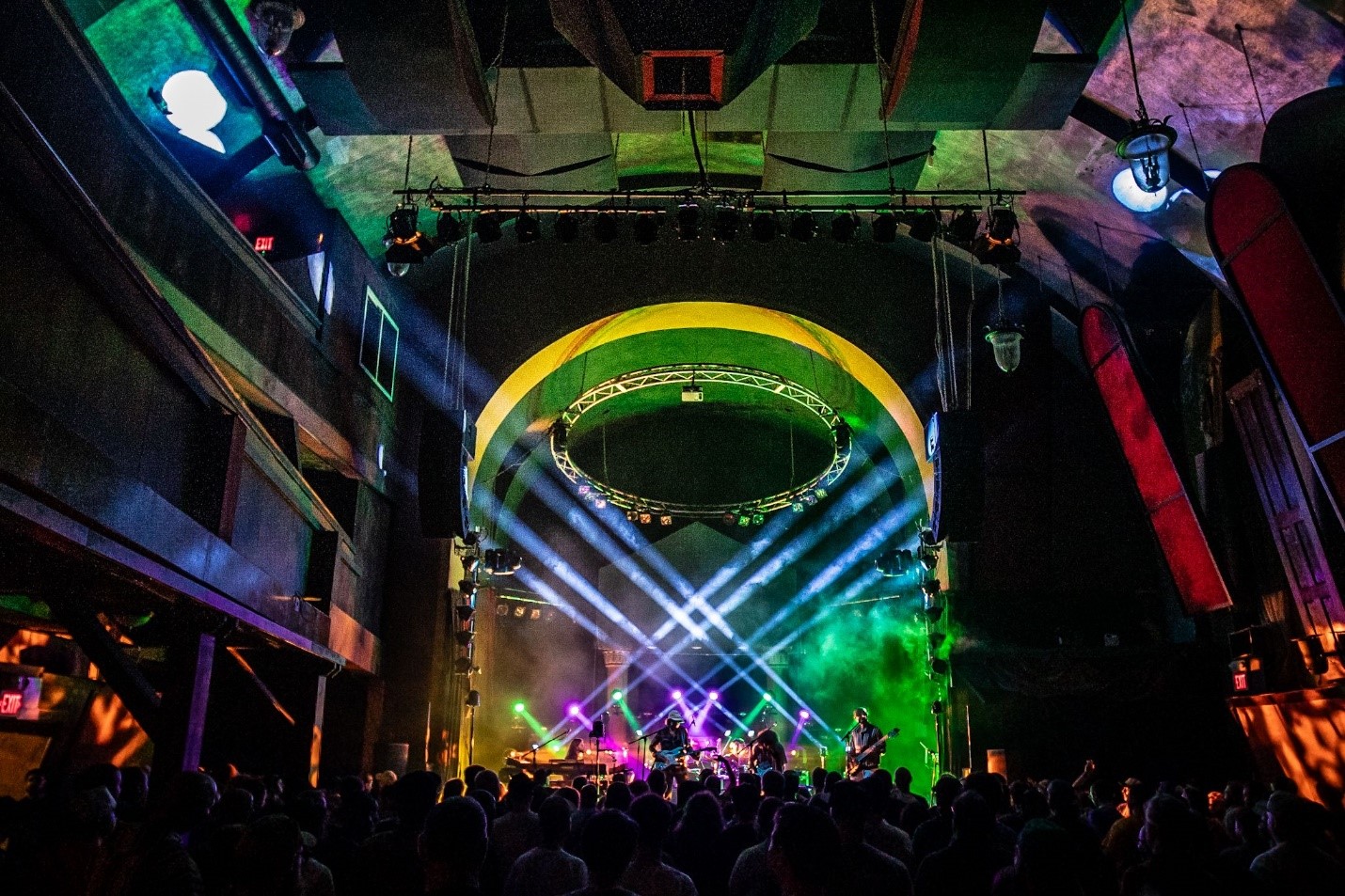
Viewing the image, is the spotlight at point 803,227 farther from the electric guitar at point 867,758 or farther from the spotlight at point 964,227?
the electric guitar at point 867,758

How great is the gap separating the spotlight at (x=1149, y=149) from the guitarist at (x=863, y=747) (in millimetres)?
8222

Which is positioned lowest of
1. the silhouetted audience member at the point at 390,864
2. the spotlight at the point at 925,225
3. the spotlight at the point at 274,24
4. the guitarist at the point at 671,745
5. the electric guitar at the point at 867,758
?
the silhouetted audience member at the point at 390,864

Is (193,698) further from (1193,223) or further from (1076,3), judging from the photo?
(1193,223)

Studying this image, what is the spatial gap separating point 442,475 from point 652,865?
25.3 ft

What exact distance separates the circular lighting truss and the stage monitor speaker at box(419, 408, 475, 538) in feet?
18.7

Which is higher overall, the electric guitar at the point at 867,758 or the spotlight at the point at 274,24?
the spotlight at the point at 274,24

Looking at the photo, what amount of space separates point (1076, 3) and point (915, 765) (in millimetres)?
12465

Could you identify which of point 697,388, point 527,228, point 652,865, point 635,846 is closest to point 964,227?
point 527,228

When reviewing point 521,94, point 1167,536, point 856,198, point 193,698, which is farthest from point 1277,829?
point 856,198

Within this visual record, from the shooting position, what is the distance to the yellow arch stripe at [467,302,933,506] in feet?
49.8

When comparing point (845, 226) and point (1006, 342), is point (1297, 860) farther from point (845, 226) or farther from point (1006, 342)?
point (845, 226)

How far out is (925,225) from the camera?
10195 millimetres

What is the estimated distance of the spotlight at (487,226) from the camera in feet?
34.3

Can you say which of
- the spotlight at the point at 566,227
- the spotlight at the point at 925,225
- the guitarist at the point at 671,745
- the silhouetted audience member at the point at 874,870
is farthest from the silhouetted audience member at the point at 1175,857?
the guitarist at the point at 671,745
